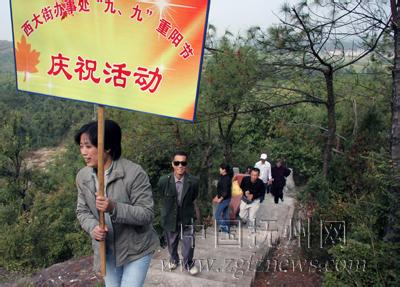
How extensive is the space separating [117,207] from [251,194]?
405 centimetres

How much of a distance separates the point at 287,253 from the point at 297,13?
3993mm

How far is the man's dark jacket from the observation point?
388 cm

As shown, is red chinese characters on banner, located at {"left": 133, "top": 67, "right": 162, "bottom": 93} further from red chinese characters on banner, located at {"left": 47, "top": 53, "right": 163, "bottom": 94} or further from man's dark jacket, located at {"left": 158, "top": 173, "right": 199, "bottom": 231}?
man's dark jacket, located at {"left": 158, "top": 173, "right": 199, "bottom": 231}

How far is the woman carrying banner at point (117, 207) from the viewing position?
194 cm

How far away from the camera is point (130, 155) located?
339 inches

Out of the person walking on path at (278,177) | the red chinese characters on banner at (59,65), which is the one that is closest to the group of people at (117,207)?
the red chinese characters on banner at (59,65)

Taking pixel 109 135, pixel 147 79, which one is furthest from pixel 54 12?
pixel 109 135

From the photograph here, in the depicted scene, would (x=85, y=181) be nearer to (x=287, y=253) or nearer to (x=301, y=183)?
(x=287, y=253)

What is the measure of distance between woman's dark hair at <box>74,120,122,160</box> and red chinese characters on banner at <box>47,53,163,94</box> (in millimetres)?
250

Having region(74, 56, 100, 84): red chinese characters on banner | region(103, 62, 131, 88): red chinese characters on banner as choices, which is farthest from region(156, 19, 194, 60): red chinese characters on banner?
region(74, 56, 100, 84): red chinese characters on banner

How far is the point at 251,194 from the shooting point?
568 centimetres

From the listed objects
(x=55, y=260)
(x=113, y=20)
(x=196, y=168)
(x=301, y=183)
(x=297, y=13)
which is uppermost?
(x=297, y=13)

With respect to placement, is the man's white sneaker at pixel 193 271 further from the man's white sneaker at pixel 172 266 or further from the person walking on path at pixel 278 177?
the person walking on path at pixel 278 177

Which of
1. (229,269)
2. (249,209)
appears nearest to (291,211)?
(249,209)
